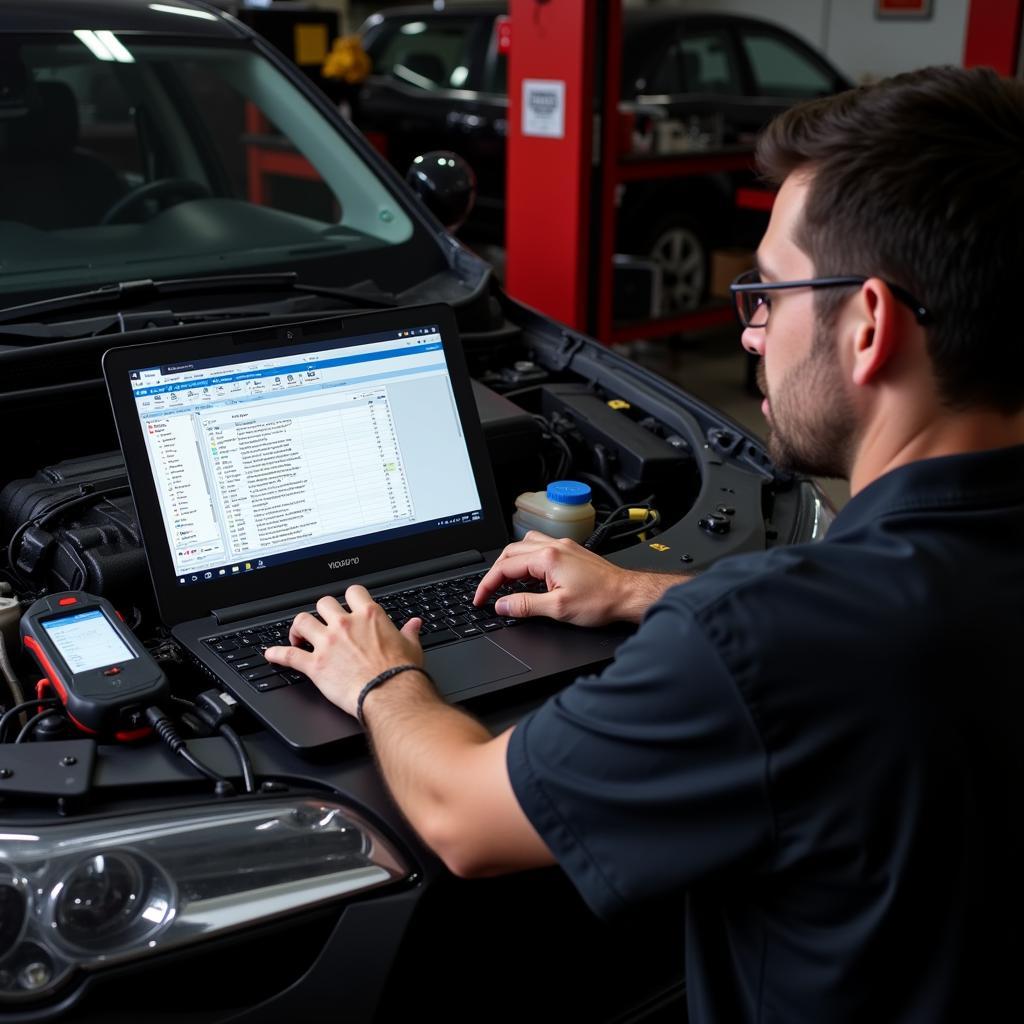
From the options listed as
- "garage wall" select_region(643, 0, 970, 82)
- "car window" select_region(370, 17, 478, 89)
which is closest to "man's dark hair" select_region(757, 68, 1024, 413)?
"car window" select_region(370, 17, 478, 89)

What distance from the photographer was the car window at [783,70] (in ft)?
24.1

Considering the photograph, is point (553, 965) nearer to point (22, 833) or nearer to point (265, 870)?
point (265, 870)

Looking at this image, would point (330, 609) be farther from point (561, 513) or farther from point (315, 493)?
point (561, 513)

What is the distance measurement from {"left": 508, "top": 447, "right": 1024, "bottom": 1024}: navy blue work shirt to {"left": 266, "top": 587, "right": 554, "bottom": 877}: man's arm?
56 mm

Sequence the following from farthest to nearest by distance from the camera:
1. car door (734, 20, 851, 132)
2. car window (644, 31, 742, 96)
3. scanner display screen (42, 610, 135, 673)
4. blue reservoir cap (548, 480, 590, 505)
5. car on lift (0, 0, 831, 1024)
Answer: car door (734, 20, 851, 132), car window (644, 31, 742, 96), blue reservoir cap (548, 480, 590, 505), scanner display screen (42, 610, 135, 673), car on lift (0, 0, 831, 1024)

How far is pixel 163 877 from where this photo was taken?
1.17 metres

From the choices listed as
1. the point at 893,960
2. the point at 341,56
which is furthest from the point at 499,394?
the point at 341,56

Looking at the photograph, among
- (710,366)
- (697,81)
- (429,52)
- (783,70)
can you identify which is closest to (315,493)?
(710,366)

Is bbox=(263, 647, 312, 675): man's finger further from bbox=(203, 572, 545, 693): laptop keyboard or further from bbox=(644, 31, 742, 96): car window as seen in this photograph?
bbox=(644, 31, 742, 96): car window

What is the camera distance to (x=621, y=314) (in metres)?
5.60

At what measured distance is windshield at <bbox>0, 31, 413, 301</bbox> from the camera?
7.59ft

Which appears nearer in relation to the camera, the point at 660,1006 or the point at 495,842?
the point at 495,842

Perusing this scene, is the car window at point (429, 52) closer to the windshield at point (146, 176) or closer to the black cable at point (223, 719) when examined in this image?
the windshield at point (146, 176)

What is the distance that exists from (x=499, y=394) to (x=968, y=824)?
53.1 inches
